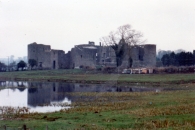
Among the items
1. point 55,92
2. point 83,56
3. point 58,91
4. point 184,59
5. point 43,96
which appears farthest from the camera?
point 83,56

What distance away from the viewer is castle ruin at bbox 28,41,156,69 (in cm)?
8250

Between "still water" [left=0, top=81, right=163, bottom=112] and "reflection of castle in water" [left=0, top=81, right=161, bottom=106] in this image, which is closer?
"still water" [left=0, top=81, right=163, bottom=112]

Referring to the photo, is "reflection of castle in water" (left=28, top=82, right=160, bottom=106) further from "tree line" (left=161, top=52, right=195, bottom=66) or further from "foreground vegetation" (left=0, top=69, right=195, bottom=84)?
"tree line" (left=161, top=52, right=195, bottom=66)

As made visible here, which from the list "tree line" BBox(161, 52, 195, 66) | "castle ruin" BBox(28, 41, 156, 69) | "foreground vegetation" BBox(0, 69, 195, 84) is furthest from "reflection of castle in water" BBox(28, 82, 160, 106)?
"castle ruin" BBox(28, 41, 156, 69)

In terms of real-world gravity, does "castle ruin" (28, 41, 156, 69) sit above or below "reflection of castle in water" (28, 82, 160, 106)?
above

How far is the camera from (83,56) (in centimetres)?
8475

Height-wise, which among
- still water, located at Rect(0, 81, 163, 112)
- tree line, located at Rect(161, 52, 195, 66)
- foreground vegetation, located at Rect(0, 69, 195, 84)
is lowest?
still water, located at Rect(0, 81, 163, 112)

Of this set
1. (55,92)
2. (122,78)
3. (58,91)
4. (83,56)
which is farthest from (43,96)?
(83,56)

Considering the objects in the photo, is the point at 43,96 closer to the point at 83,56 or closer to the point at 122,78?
the point at 122,78

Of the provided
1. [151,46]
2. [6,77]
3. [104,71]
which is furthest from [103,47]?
[6,77]

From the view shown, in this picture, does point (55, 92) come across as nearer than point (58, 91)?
Yes

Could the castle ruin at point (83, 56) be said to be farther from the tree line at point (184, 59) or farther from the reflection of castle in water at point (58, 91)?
the reflection of castle in water at point (58, 91)

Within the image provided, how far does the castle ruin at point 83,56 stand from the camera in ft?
271

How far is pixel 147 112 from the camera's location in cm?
1558
